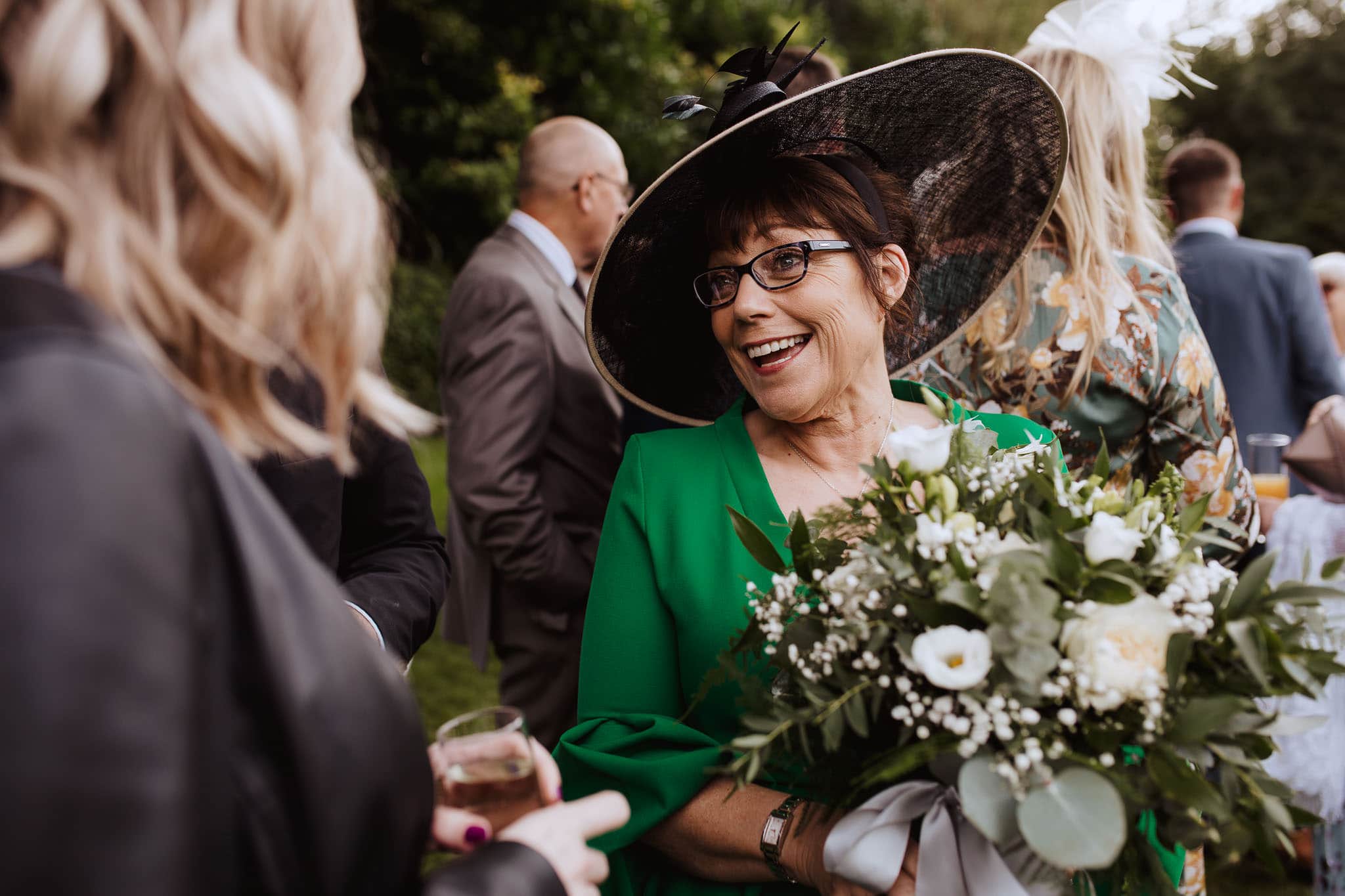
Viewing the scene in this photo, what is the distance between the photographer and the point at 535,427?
12.1 ft

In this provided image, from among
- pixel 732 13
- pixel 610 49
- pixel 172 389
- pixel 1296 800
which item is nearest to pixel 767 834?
pixel 172 389

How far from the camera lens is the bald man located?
3660 mm

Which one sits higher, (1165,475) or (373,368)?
(373,368)

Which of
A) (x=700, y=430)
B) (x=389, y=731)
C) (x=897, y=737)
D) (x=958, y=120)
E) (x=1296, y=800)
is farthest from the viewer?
(x=1296, y=800)

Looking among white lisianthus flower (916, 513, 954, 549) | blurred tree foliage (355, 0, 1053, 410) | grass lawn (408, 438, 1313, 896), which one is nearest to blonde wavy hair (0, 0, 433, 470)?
white lisianthus flower (916, 513, 954, 549)

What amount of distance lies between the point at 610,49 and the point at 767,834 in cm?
1128

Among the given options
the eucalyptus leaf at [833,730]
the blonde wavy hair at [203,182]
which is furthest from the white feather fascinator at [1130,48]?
the blonde wavy hair at [203,182]

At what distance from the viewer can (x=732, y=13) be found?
13.9 meters

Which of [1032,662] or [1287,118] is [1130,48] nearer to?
[1032,662]

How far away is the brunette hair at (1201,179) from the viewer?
15.9 ft

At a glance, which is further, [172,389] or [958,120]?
[958,120]

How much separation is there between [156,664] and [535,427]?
2.93 metres

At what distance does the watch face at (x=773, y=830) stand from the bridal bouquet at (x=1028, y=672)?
18 centimetres

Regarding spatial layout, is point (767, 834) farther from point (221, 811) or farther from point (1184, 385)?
point (1184, 385)
